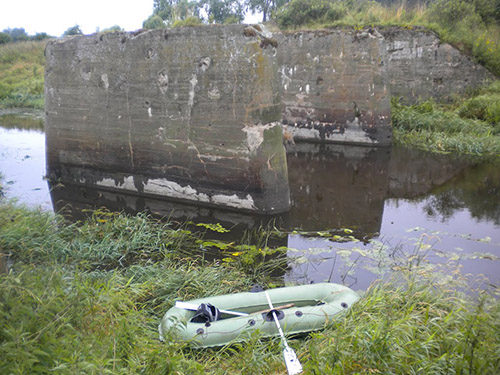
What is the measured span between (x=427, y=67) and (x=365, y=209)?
8.53 metres

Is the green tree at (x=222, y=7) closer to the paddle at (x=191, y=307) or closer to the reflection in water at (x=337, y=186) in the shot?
the reflection in water at (x=337, y=186)

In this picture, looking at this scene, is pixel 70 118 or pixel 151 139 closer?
pixel 151 139

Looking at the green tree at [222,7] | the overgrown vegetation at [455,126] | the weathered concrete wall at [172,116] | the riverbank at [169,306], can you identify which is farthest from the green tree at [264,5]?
the riverbank at [169,306]

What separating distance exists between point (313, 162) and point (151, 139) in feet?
13.7

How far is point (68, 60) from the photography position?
7.54m

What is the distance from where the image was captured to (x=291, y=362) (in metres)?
2.72

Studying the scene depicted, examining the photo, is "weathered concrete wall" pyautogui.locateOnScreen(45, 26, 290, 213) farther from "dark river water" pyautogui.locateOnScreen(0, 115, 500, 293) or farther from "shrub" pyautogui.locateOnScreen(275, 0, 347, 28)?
"shrub" pyautogui.locateOnScreen(275, 0, 347, 28)

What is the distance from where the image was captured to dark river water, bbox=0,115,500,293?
188 inches

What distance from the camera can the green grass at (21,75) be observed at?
796 inches

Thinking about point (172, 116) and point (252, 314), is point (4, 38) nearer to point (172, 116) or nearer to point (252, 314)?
point (172, 116)

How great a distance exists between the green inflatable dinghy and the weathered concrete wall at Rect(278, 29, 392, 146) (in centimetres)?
775

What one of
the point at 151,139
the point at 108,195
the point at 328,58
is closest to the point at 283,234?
the point at 151,139

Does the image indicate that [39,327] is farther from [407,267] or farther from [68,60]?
[68,60]

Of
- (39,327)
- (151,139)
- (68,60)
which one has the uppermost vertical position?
(68,60)
